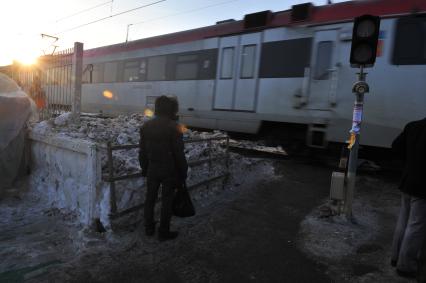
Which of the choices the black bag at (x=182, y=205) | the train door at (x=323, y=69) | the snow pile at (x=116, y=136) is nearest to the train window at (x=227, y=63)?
the train door at (x=323, y=69)

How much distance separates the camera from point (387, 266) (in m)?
4.11

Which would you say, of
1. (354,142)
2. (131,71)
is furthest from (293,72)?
(131,71)

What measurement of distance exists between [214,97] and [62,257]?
6900mm

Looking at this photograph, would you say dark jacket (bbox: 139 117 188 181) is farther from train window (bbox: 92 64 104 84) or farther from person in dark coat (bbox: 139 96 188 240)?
train window (bbox: 92 64 104 84)

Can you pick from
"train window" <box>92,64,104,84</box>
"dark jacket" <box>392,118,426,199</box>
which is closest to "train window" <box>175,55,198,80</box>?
"train window" <box>92,64,104,84</box>

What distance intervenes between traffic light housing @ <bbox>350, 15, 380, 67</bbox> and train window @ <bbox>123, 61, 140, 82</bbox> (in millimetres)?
9222

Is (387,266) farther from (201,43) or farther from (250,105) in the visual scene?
(201,43)

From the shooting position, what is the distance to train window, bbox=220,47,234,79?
1019 centimetres

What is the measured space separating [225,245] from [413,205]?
2073mm

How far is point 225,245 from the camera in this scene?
182 inches

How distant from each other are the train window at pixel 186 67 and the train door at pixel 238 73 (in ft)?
3.24

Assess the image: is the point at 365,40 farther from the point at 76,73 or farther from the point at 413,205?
the point at 76,73

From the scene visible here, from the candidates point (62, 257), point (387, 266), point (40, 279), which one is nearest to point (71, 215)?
point (62, 257)

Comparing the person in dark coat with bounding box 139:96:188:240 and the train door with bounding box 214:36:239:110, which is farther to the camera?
the train door with bounding box 214:36:239:110
